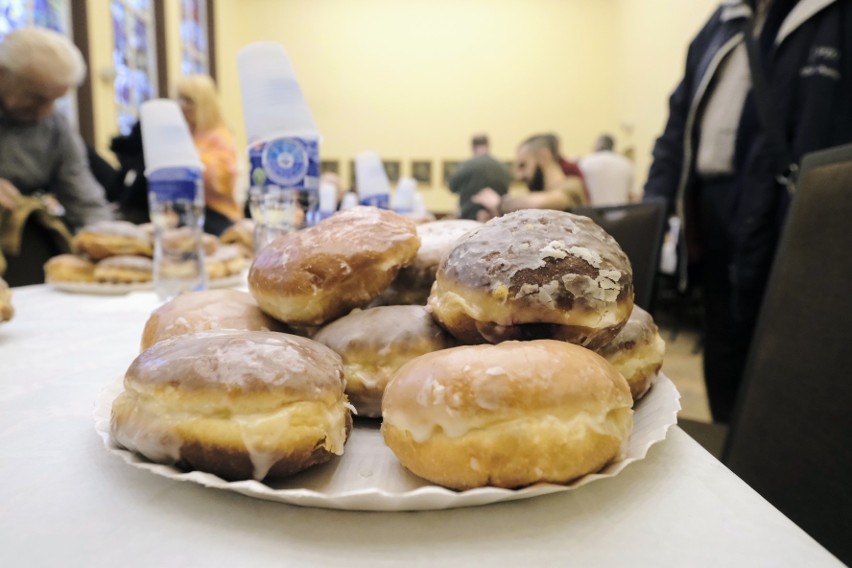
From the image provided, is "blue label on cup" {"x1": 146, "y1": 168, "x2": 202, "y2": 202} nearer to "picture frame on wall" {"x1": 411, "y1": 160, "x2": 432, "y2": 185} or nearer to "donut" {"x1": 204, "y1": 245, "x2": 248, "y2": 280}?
"donut" {"x1": 204, "y1": 245, "x2": 248, "y2": 280}

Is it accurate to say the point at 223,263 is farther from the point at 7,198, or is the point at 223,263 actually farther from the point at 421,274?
the point at 421,274

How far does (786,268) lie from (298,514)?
0.83 m

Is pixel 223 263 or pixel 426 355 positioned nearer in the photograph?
pixel 426 355

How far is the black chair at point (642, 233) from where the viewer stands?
60.8 inches

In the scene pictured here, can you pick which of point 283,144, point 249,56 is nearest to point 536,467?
point 283,144

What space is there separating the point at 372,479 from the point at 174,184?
3.37ft

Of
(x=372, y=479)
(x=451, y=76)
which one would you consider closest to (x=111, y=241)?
(x=372, y=479)

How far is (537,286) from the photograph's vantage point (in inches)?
19.5

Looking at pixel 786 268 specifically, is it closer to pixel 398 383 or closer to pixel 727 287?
pixel 398 383

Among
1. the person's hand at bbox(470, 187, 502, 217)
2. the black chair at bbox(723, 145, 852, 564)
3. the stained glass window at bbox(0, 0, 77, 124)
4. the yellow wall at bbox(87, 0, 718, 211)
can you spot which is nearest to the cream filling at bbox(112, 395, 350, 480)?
the black chair at bbox(723, 145, 852, 564)

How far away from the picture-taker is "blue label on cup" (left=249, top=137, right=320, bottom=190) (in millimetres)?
1088

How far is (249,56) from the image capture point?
3.66ft

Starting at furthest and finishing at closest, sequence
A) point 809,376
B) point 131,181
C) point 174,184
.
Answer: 1. point 131,181
2. point 174,184
3. point 809,376

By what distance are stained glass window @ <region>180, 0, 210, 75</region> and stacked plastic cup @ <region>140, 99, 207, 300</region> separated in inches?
282
